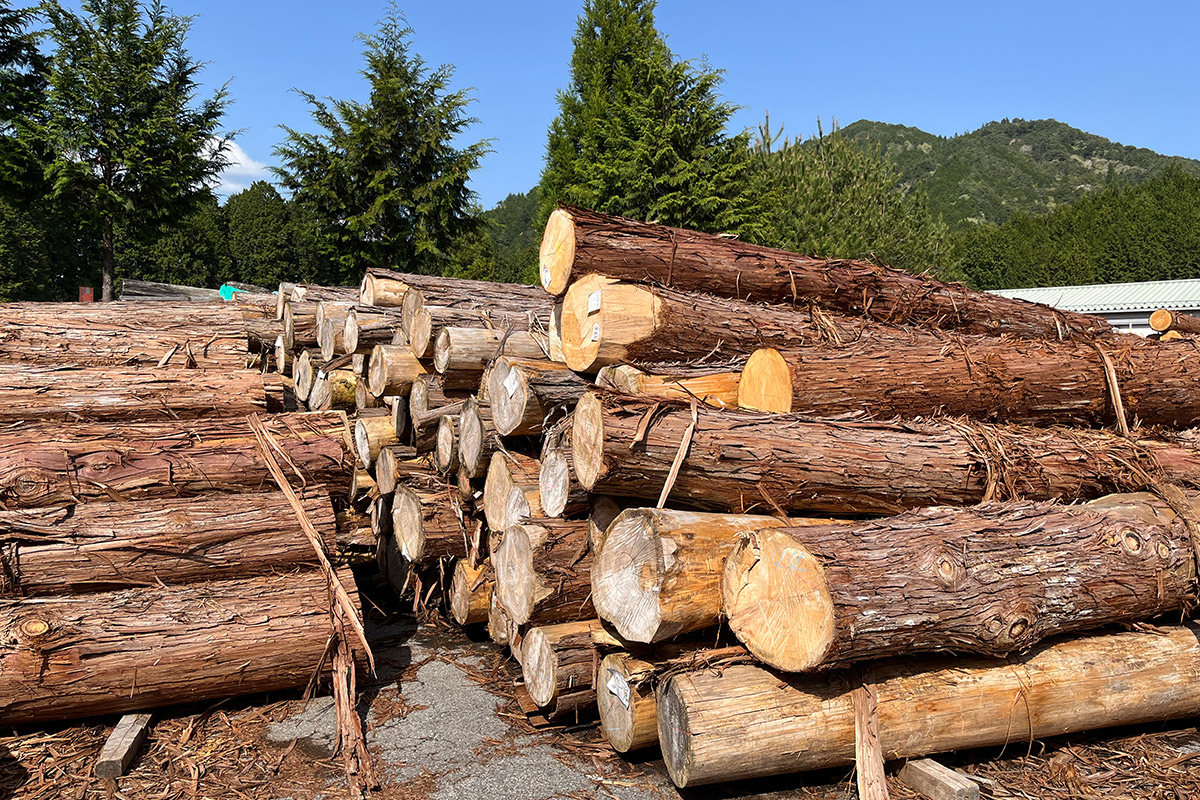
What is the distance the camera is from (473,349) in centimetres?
560

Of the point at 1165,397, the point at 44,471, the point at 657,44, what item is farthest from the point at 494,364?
the point at 657,44

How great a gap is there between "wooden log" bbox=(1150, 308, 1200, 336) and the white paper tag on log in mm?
7629

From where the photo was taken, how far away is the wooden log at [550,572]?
13.2ft

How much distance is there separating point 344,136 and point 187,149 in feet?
10.7

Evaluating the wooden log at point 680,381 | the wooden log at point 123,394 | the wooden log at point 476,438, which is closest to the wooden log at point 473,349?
the wooden log at point 476,438

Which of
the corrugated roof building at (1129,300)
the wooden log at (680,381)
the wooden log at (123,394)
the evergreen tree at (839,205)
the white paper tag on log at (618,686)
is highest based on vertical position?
the evergreen tree at (839,205)

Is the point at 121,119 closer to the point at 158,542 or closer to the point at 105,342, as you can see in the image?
the point at 105,342

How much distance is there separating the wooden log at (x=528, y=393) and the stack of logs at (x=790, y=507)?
2cm

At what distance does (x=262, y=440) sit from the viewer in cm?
506

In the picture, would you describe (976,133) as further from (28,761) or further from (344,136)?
(28,761)

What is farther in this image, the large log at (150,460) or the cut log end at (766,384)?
the large log at (150,460)

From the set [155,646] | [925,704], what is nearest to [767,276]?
[925,704]

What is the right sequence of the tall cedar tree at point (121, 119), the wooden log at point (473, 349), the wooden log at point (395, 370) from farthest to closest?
1. the tall cedar tree at point (121, 119)
2. the wooden log at point (395, 370)
3. the wooden log at point (473, 349)

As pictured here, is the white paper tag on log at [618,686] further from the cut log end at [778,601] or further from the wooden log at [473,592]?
the wooden log at [473,592]
